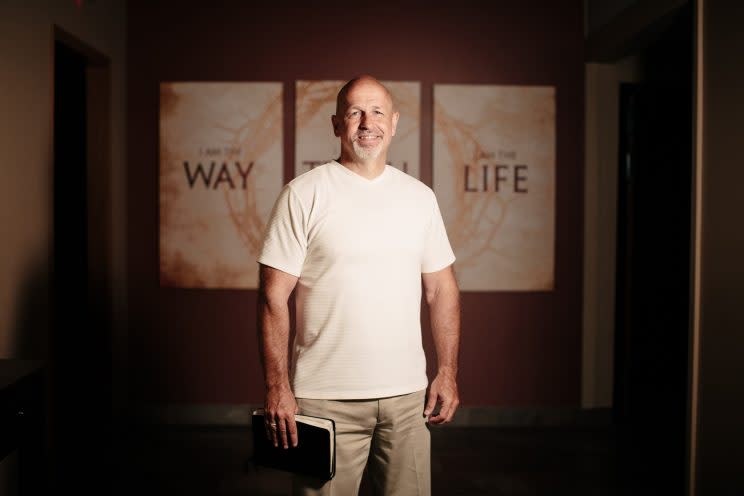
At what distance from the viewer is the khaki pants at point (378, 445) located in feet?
5.43

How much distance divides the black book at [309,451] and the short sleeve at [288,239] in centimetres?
41

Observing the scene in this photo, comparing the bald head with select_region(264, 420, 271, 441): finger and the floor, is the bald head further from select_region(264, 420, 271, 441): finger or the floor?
the floor

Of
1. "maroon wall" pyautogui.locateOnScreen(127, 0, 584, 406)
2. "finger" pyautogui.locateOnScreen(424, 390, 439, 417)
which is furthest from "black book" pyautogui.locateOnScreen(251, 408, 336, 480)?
"maroon wall" pyautogui.locateOnScreen(127, 0, 584, 406)

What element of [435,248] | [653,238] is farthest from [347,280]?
[653,238]

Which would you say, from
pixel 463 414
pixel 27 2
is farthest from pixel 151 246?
pixel 463 414

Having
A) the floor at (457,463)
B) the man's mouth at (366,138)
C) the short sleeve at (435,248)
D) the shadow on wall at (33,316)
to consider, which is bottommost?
the floor at (457,463)

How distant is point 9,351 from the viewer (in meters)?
2.43

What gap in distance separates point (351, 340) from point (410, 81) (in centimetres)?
234

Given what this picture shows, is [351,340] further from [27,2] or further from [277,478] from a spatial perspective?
[27,2]

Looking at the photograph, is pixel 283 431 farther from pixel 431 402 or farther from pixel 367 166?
pixel 367 166

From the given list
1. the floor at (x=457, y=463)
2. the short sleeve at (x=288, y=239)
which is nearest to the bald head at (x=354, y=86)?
the short sleeve at (x=288, y=239)

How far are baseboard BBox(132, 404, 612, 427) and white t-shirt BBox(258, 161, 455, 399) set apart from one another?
2088 mm

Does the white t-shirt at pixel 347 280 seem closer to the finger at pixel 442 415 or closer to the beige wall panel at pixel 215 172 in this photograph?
the finger at pixel 442 415

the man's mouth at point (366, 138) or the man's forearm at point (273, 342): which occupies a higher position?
the man's mouth at point (366, 138)
